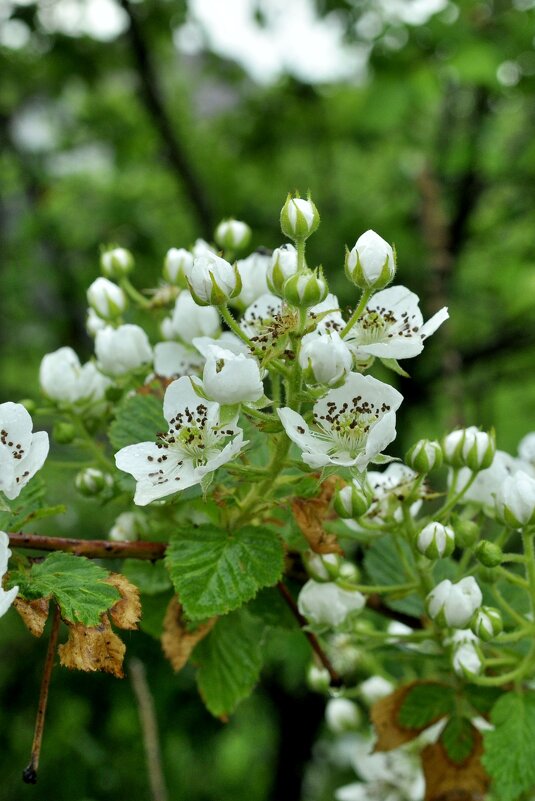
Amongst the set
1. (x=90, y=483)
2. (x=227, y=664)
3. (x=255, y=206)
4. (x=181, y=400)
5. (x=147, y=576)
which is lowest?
(x=255, y=206)

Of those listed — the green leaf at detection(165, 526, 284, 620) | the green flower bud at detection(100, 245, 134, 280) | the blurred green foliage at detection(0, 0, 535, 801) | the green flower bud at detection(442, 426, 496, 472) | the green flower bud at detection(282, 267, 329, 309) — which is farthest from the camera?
the blurred green foliage at detection(0, 0, 535, 801)

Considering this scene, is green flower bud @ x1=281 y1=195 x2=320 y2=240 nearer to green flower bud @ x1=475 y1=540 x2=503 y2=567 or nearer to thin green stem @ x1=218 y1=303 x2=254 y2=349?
thin green stem @ x1=218 y1=303 x2=254 y2=349

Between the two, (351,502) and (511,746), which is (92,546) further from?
(511,746)

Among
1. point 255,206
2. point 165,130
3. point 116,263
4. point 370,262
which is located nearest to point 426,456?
point 370,262

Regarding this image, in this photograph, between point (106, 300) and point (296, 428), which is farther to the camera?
point (106, 300)

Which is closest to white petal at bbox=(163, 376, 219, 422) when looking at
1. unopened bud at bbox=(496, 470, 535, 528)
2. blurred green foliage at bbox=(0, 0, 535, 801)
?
unopened bud at bbox=(496, 470, 535, 528)

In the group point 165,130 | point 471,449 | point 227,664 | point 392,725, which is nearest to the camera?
point 471,449

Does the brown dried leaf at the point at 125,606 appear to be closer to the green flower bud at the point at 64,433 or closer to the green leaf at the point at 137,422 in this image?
the green leaf at the point at 137,422
